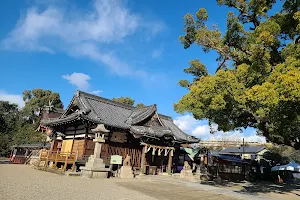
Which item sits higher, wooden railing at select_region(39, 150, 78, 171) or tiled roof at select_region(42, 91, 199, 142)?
tiled roof at select_region(42, 91, 199, 142)

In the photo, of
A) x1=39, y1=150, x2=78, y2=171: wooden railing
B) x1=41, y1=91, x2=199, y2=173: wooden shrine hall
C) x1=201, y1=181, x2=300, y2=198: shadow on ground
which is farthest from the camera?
x1=41, y1=91, x2=199, y2=173: wooden shrine hall

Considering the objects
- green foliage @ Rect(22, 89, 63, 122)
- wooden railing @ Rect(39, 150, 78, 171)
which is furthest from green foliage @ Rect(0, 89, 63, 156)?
wooden railing @ Rect(39, 150, 78, 171)

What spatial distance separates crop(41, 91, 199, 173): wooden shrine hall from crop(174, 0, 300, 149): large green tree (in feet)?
25.6

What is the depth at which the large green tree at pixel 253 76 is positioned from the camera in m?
8.77

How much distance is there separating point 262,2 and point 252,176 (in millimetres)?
20633

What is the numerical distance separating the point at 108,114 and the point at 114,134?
2.38 meters

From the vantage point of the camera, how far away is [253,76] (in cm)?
1065

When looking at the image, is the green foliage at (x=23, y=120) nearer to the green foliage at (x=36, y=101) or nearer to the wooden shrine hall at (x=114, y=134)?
the green foliage at (x=36, y=101)

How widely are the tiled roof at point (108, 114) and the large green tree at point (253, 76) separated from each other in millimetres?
7950

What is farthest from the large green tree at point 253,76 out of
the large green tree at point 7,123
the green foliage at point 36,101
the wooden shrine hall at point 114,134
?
the green foliage at point 36,101

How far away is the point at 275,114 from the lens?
9.02 m

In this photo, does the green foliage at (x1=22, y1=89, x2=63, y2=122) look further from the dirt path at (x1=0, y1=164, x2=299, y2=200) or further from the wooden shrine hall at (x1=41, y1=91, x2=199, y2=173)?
the dirt path at (x1=0, y1=164, x2=299, y2=200)

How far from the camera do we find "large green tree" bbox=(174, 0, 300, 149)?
8773 mm

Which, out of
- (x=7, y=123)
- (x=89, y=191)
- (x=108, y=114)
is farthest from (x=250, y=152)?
(x=7, y=123)
